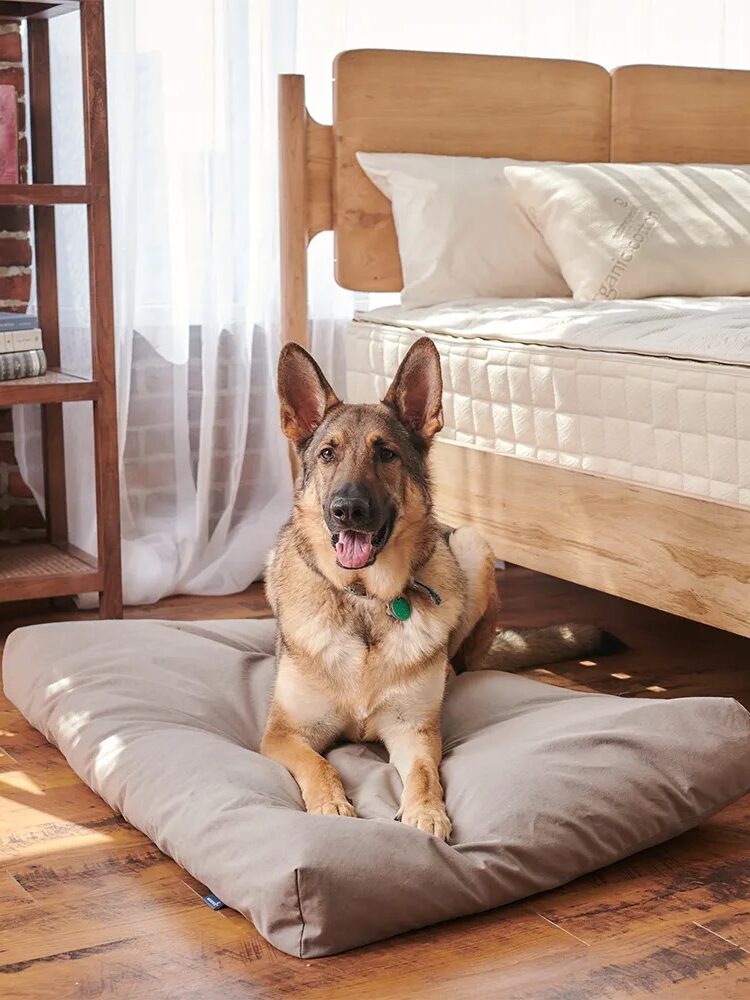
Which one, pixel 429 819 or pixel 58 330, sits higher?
pixel 58 330

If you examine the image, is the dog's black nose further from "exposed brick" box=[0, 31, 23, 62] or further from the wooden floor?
"exposed brick" box=[0, 31, 23, 62]

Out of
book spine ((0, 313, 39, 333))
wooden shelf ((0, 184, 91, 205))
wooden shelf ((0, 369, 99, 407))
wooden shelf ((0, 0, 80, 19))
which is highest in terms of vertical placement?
wooden shelf ((0, 0, 80, 19))

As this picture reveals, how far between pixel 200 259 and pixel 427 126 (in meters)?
0.79

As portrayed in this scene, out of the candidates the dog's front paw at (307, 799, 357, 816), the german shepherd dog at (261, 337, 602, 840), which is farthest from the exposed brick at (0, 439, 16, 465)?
the dog's front paw at (307, 799, 357, 816)

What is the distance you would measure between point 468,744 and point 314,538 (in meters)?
0.47

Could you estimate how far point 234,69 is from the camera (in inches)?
150

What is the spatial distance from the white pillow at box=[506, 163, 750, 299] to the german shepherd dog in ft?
4.18

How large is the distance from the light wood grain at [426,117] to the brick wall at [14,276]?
35.1 inches

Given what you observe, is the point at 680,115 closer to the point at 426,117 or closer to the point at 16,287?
the point at 426,117

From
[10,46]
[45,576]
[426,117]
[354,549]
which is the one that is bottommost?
[45,576]

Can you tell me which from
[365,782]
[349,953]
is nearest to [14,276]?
[365,782]

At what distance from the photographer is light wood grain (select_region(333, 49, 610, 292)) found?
12.7ft

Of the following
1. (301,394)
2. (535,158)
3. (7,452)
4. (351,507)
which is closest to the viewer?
(351,507)

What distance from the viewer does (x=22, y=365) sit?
11.2ft
